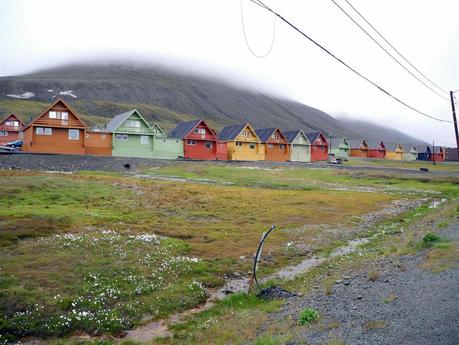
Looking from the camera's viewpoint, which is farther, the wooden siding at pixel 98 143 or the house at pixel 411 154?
the house at pixel 411 154

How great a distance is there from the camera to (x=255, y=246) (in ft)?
69.6

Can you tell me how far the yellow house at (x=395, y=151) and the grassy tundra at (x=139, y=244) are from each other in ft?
391

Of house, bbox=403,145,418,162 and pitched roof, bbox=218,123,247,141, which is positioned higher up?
pitched roof, bbox=218,123,247,141

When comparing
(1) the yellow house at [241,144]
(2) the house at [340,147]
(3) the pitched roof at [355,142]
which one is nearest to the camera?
(1) the yellow house at [241,144]

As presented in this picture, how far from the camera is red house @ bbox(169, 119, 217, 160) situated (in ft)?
273

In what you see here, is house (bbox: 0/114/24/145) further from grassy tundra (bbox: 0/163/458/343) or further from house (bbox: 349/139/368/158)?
house (bbox: 349/139/368/158)

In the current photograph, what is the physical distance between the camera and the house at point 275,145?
96.4m

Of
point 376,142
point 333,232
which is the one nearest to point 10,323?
point 333,232

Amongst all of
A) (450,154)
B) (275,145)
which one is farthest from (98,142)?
(450,154)

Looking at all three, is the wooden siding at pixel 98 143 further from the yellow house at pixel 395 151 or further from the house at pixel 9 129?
the yellow house at pixel 395 151

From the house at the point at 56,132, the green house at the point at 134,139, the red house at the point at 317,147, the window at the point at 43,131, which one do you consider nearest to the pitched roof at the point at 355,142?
the red house at the point at 317,147

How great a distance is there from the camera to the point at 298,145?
10188cm

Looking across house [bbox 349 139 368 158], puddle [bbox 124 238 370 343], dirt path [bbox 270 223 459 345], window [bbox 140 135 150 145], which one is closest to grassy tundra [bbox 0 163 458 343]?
puddle [bbox 124 238 370 343]

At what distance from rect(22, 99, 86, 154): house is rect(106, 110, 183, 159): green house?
6499 millimetres
